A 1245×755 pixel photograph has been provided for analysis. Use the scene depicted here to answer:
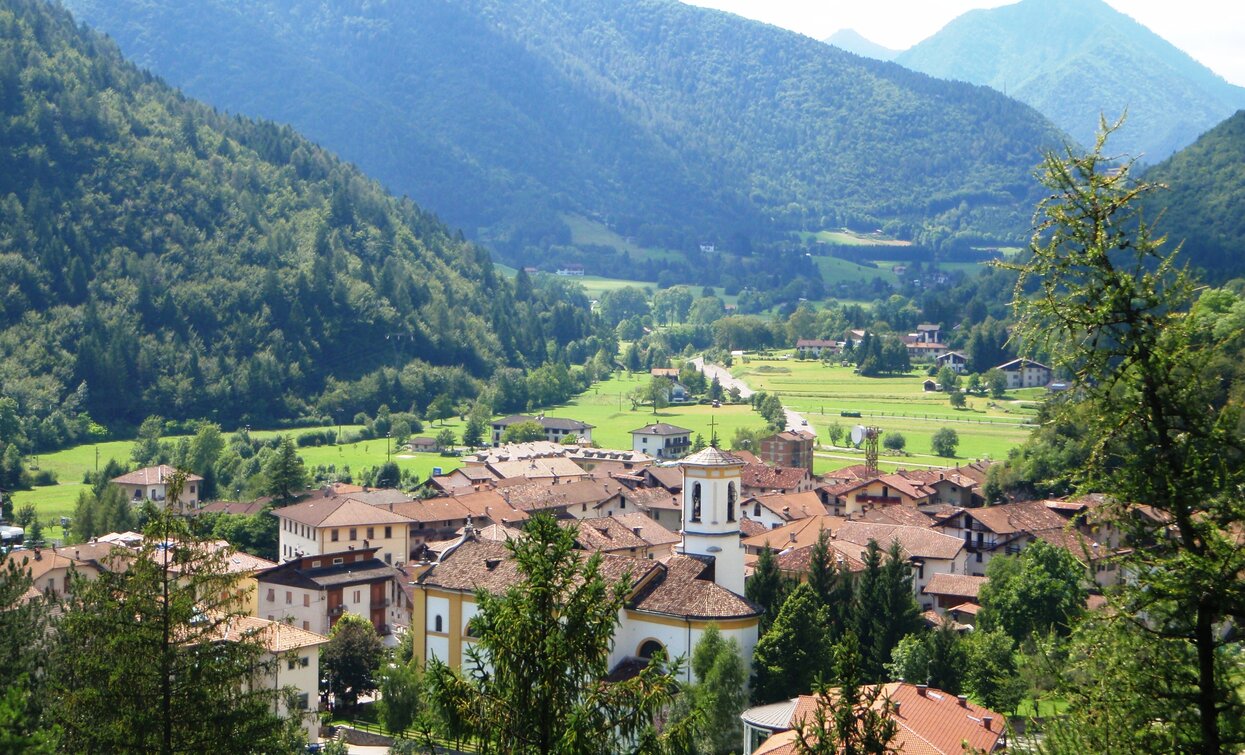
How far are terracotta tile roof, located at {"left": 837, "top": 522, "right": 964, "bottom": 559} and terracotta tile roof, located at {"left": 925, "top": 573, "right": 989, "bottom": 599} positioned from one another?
172 cm

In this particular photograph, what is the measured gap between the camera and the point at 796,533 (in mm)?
62625

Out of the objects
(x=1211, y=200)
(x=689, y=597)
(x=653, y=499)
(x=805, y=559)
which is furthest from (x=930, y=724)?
(x=1211, y=200)

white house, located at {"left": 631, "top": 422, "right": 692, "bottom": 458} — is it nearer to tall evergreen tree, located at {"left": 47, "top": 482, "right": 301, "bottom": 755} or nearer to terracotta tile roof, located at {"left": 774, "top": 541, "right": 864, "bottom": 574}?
terracotta tile roof, located at {"left": 774, "top": 541, "right": 864, "bottom": 574}

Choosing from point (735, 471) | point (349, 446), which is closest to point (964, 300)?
point (349, 446)

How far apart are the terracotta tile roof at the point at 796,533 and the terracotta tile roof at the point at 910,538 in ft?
3.56

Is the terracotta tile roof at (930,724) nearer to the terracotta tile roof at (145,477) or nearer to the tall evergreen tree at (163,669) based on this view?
the tall evergreen tree at (163,669)

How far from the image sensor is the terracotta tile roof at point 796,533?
60281mm

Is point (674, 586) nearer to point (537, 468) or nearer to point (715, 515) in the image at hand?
point (715, 515)

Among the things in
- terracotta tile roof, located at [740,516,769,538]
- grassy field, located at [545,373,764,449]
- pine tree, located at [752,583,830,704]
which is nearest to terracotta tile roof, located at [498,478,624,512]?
terracotta tile roof, located at [740,516,769,538]

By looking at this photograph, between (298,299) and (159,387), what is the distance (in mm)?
21747

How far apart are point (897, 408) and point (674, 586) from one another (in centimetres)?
8111

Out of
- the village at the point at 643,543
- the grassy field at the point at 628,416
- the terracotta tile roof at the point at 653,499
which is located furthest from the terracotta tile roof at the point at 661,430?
the terracotta tile roof at the point at 653,499

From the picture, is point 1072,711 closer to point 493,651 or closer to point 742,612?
point 493,651

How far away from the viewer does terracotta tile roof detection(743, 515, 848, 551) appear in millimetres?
60281
